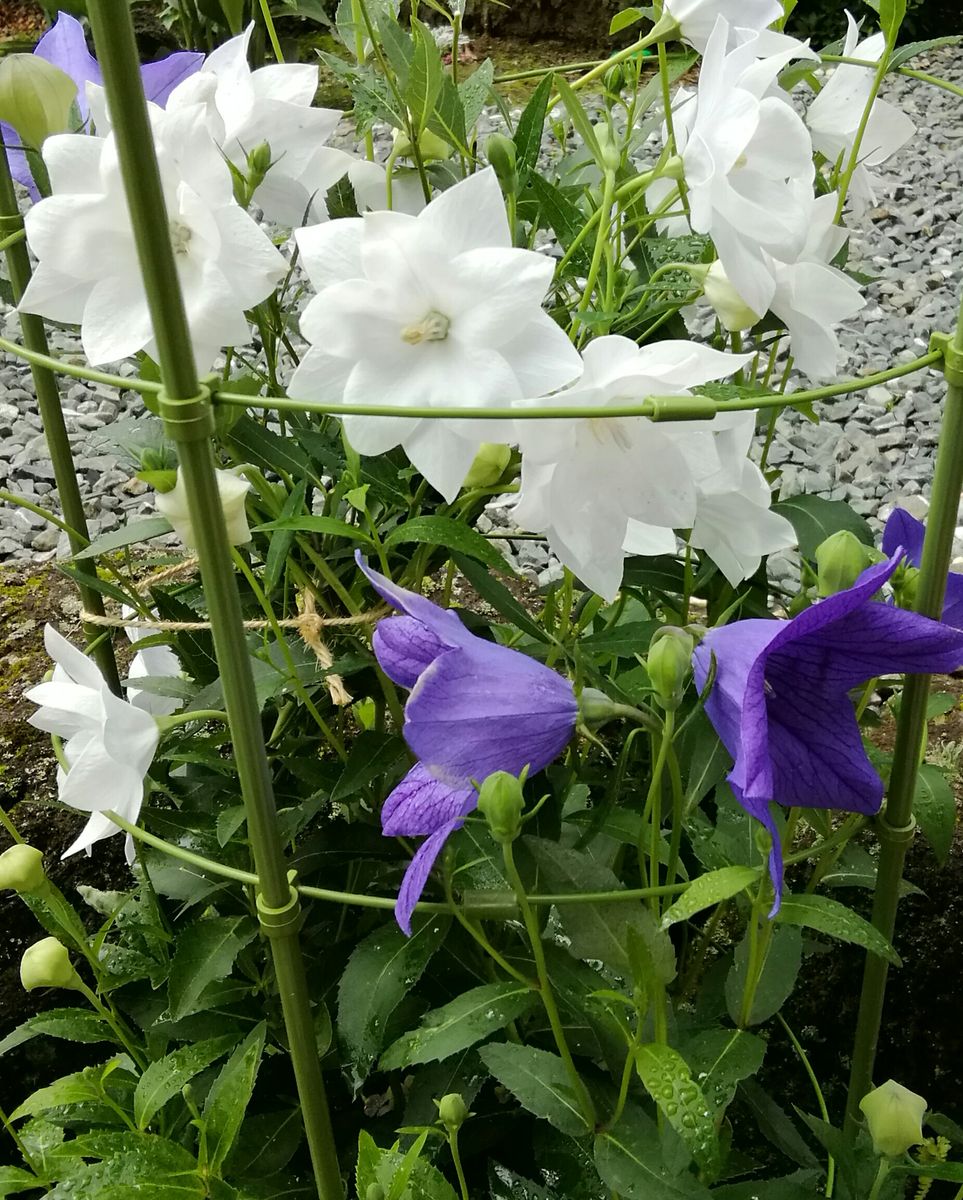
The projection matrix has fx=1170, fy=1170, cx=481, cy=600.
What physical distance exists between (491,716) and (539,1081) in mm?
238

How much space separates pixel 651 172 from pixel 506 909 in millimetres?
412

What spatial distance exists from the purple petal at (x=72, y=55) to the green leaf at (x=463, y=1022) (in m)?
0.58

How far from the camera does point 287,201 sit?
2.42ft

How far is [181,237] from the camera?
1.96 ft

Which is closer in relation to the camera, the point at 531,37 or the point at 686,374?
the point at 686,374

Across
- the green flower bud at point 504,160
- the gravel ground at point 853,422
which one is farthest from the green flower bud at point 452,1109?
the gravel ground at point 853,422

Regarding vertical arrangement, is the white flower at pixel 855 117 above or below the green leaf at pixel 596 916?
above

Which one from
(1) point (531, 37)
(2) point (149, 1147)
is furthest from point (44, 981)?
(1) point (531, 37)

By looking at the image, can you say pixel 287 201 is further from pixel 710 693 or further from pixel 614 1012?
pixel 614 1012

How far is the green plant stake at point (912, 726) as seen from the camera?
563mm

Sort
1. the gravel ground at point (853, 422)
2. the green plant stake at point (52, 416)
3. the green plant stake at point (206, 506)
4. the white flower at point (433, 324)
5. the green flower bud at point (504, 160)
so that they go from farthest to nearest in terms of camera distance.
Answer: the gravel ground at point (853, 422), the green plant stake at point (52, 416), the green flower bud at point (504, 160), the white flower at point (433, 324), the green plant stake at point (206, 506)

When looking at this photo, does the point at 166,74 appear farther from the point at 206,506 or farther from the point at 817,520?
the point at 817,520

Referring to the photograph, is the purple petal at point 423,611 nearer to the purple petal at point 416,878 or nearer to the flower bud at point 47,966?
the purple petal at point 416,878

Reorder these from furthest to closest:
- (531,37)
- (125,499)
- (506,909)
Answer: (531,37) → (125,499) → (506,909)
